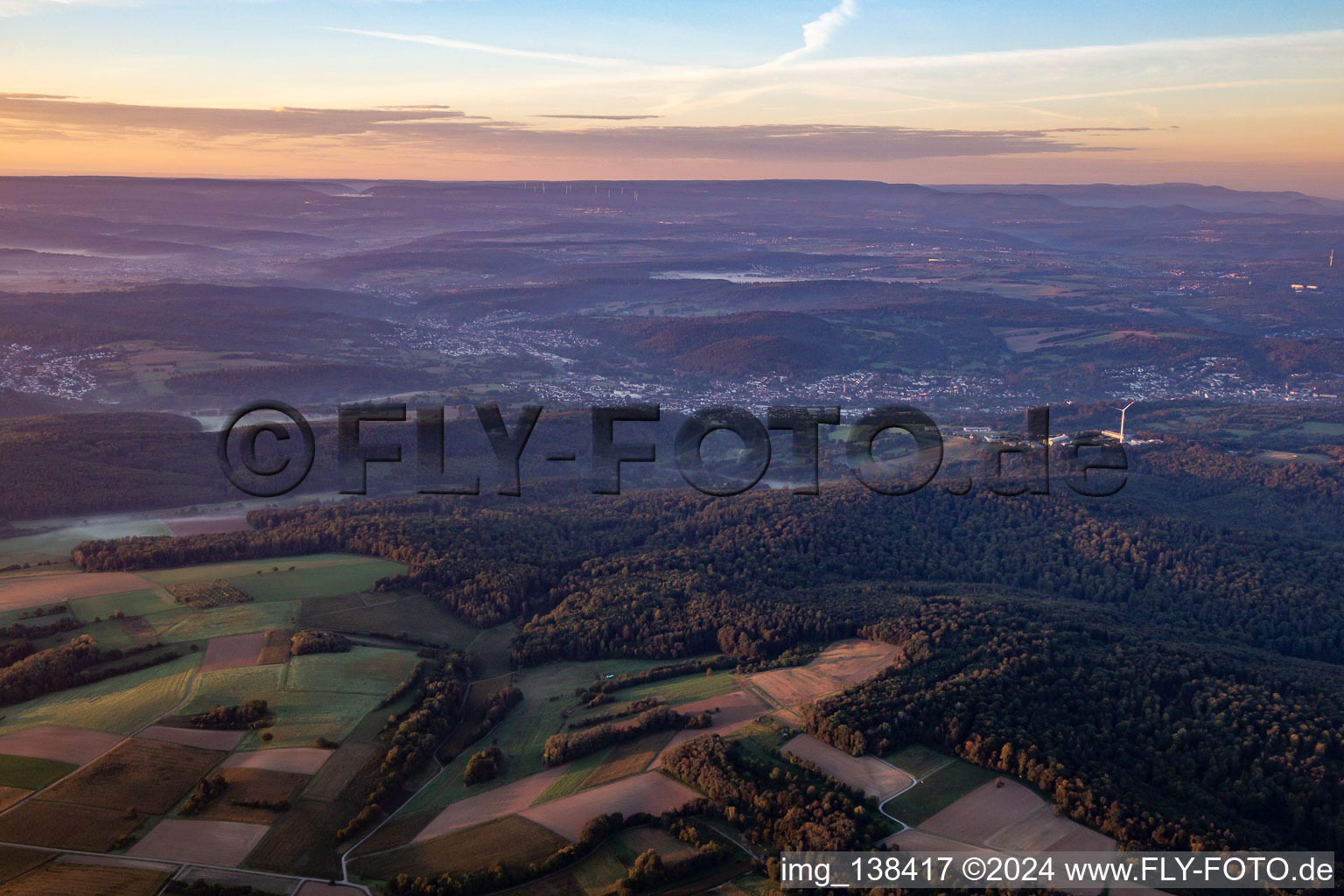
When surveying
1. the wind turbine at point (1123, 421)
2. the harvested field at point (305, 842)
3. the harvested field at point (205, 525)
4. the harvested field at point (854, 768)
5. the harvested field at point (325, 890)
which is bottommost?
the harvested field at point (205, 525)

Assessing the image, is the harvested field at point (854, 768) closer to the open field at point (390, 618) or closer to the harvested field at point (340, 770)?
the harvested field at point (340, 770)

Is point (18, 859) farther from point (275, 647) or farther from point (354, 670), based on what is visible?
point (275, 647)

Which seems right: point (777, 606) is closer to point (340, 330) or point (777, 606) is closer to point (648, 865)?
point (648, 865)

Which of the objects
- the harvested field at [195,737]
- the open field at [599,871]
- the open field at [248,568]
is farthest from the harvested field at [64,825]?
the open field at [248,568]

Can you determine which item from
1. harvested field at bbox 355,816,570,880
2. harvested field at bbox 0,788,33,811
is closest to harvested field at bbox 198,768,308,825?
harvested field at bbox 355,816,570,880

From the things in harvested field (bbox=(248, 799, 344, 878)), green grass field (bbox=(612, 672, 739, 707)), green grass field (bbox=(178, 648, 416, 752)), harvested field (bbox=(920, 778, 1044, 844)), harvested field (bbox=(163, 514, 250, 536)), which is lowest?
harvested field (bbox=(163, 514, 250, 536))

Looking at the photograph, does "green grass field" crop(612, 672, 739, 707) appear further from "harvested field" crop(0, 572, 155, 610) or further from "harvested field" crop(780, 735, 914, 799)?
"harvested field" crop(0, 572, 155, 610)

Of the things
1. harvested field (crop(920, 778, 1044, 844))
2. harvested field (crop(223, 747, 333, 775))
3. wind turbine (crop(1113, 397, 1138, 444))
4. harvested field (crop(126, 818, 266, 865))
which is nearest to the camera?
harvested field (crop(126, 818, 266, 865))
